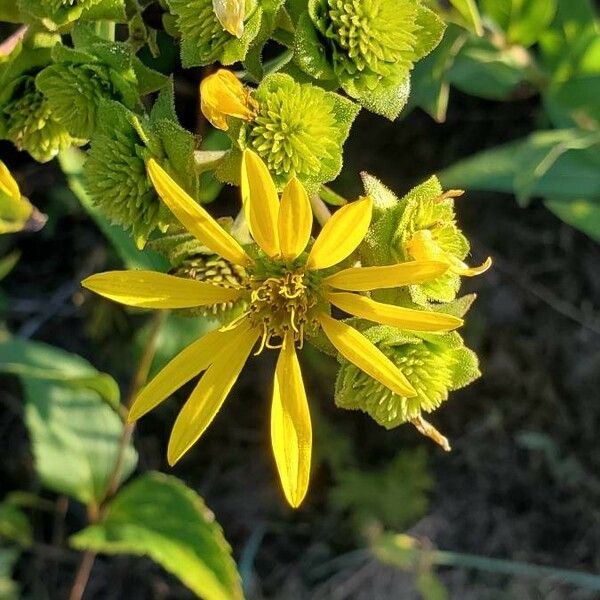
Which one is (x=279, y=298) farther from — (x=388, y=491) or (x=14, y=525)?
(x=14, y=525)

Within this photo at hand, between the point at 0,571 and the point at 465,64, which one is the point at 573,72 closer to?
the point at 465,64

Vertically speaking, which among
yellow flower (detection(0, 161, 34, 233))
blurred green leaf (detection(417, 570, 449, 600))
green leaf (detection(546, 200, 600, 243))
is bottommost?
blurred green leaf (detection(417, 570, 449, 600))

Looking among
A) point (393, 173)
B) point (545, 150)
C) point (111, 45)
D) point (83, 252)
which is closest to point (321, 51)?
point (111, 45)

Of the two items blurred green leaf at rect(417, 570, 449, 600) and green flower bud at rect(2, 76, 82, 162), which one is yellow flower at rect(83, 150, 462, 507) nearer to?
green flower bud at rect(2, 76, 82, 162)

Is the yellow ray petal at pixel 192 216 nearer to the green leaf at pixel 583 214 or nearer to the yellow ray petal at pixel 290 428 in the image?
the yellow ray petal at pixel 290 428

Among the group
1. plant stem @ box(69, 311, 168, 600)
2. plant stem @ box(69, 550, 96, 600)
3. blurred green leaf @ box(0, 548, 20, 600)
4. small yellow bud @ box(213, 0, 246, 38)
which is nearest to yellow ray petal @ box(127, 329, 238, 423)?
small yellow bud @ box(213, 0, 246, 38)

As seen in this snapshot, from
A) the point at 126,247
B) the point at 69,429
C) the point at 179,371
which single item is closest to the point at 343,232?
the point at 179,371

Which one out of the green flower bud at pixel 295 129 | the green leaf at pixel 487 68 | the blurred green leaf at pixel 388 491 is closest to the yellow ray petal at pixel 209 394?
the green flower bud at pixel 295 129
